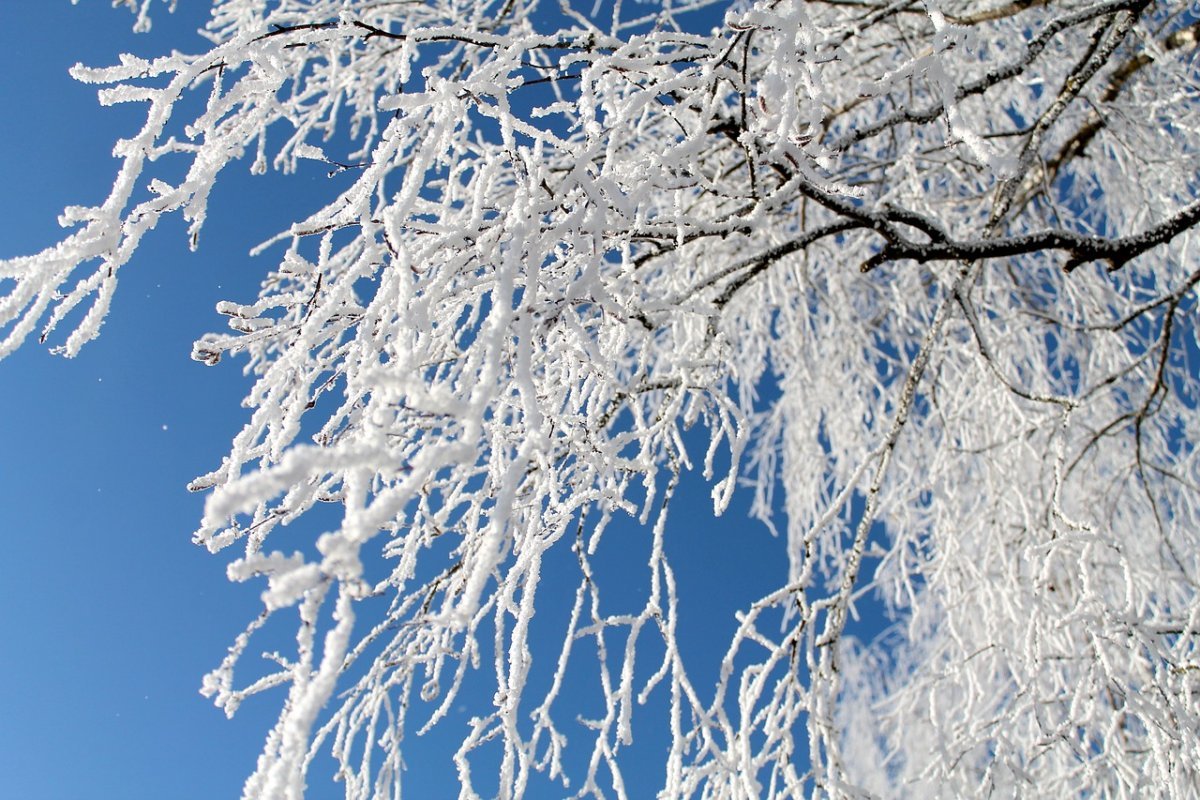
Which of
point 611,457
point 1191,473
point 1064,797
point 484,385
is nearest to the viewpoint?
point 484,385

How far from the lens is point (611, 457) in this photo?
131 cm

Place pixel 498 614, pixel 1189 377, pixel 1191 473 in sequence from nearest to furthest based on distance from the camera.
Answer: pixel 498 614, pixel 1191 473, pixel 1189 377

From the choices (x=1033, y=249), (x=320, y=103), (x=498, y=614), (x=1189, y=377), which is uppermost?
(x=320, y=103)

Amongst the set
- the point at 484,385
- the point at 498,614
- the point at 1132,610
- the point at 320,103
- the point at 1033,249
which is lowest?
the point at 1132,610

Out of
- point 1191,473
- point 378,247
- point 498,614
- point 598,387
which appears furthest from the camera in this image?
point 1191,473

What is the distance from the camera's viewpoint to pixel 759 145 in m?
1.38

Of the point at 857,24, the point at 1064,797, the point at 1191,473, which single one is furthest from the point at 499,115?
the point at 1191,473

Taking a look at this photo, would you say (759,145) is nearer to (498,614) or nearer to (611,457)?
(611,457)

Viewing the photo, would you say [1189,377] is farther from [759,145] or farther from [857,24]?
[759,145]

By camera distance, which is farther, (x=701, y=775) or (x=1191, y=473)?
(x=1191, y=473)

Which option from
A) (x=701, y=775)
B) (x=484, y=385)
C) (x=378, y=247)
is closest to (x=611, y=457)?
(x=378, y=247)

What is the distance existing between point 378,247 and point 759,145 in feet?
2.26

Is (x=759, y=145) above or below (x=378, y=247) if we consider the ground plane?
above

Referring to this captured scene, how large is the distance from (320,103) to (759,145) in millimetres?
1758
